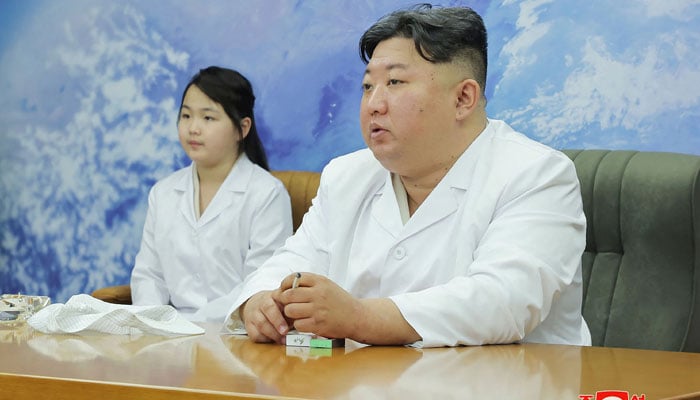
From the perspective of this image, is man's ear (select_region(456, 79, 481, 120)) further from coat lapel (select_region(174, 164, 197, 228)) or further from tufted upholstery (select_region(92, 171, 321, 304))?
coat lapel (select_region(174, 164, 197, 228))

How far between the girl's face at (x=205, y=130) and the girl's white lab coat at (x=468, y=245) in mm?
1400

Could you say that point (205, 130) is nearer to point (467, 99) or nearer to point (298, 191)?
point (298, 191)

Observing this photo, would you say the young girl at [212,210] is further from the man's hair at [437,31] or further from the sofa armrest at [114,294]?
the man's hair at [437,31]

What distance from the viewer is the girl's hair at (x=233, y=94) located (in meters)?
3.82

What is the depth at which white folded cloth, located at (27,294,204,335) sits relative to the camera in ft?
6.27

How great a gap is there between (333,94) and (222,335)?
6.71 ft

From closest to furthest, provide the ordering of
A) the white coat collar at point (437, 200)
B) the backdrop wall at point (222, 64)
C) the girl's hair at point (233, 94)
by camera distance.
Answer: the white coat collar at point (437, 200) → the backdrop wall at point (222, 64) → the girl's hair at point (233, 94)

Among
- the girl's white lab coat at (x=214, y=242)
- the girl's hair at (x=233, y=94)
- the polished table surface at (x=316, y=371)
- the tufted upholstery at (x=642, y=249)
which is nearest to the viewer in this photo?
the polished table surface at (x=316, y=371)

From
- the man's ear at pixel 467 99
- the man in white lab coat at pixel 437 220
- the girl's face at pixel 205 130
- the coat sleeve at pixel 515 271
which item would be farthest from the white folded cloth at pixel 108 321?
the girl's face at pixel 205 130

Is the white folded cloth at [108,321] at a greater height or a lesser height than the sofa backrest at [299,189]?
lesser

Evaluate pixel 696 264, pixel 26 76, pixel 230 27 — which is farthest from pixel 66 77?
pixel 696 264

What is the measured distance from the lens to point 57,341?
5.94 feet

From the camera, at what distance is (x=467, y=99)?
227cm

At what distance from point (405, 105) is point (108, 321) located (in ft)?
2.57
